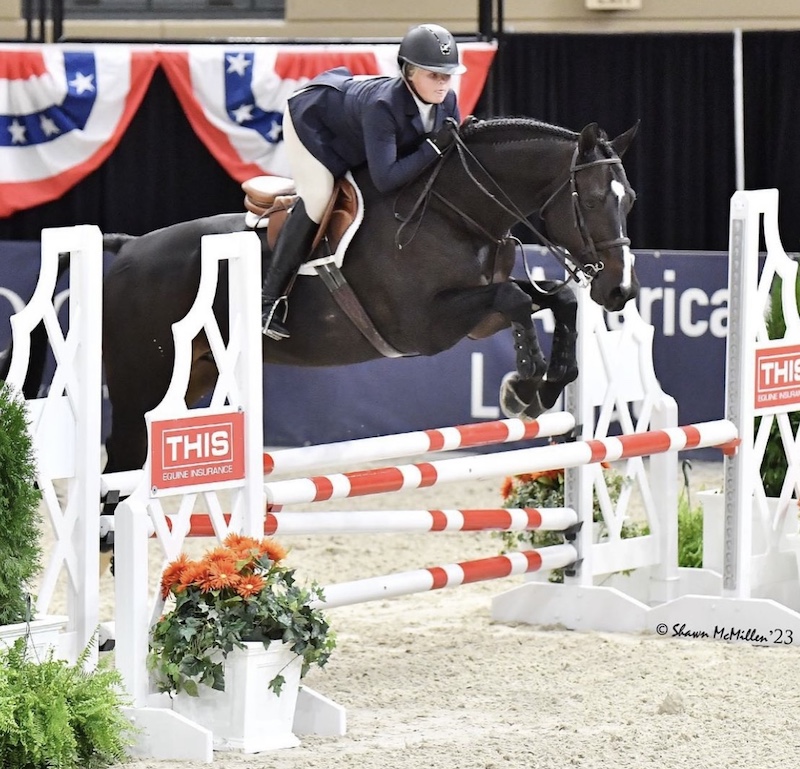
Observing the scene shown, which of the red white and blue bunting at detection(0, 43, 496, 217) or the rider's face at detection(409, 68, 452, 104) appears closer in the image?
the rider's face at detection(409, 68, 452, 104)

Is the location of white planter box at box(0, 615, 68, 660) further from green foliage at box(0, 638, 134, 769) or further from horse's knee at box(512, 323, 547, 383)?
horse's knee at box(512, 323, 547, 383)

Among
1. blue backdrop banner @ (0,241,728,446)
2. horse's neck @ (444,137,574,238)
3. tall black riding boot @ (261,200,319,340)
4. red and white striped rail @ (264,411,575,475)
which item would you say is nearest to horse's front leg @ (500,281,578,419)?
red and white striped rail @ (264,411,575,475)

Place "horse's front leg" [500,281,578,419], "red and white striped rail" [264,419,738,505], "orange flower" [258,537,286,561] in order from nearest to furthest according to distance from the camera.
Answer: "orange flower" [258,537,286,561], "red and white striped rail" [264,419,738,505], "horse's front leg" [500,281,578,419]

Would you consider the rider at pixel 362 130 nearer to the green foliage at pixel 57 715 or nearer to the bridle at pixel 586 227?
the bridle at pixel 586 227

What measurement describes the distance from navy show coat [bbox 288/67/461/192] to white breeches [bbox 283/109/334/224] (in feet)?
0.07

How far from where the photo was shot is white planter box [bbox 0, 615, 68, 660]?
11.9ft

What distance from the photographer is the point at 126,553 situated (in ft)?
12.4

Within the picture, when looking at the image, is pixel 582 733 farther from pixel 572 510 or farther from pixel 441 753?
pixel 572 510

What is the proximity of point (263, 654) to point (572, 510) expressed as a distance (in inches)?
→ 72.7

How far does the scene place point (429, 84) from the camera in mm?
4746

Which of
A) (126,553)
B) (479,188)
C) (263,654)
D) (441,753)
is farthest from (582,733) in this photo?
(479,188)

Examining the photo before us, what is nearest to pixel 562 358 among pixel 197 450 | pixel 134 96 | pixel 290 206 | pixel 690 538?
pixel 290 206

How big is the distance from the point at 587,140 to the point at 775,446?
1.54m

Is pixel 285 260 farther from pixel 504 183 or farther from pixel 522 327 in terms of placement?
pixel 522 327
